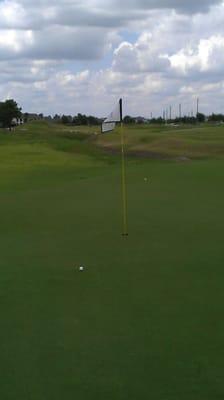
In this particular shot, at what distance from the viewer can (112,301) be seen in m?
7.24

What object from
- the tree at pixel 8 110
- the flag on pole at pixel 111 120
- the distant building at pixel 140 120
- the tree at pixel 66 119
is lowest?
the distant building at pixel 140 120

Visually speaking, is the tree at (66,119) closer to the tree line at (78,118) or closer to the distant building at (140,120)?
the tree line at (78,118)

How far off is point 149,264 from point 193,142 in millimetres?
41877

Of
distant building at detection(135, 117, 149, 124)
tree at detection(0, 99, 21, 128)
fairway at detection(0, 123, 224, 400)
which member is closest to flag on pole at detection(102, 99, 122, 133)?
fairway at detection(0, 123, 224, 400)

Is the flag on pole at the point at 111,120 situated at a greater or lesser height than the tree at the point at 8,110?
greater

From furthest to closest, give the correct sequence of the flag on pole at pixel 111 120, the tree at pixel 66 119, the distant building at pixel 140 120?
the tree at pixel 66 119 → the distant building at pixel 140 120 → the flag on pole at pixel 111 120

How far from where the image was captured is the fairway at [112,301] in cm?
511

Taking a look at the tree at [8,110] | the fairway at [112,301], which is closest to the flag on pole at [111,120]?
the fairway at [112,301]

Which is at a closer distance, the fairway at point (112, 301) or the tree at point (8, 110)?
the fairway at point (112, 301)

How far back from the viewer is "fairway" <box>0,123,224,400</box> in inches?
201

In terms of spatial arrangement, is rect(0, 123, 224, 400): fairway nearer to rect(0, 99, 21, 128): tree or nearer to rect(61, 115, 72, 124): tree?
rect(0, 99, 21, 128): tree

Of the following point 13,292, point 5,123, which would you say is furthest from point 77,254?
point 5,123

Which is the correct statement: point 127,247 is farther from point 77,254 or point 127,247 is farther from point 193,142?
point 193,142

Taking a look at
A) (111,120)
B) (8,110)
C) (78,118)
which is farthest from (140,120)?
(111,120)
